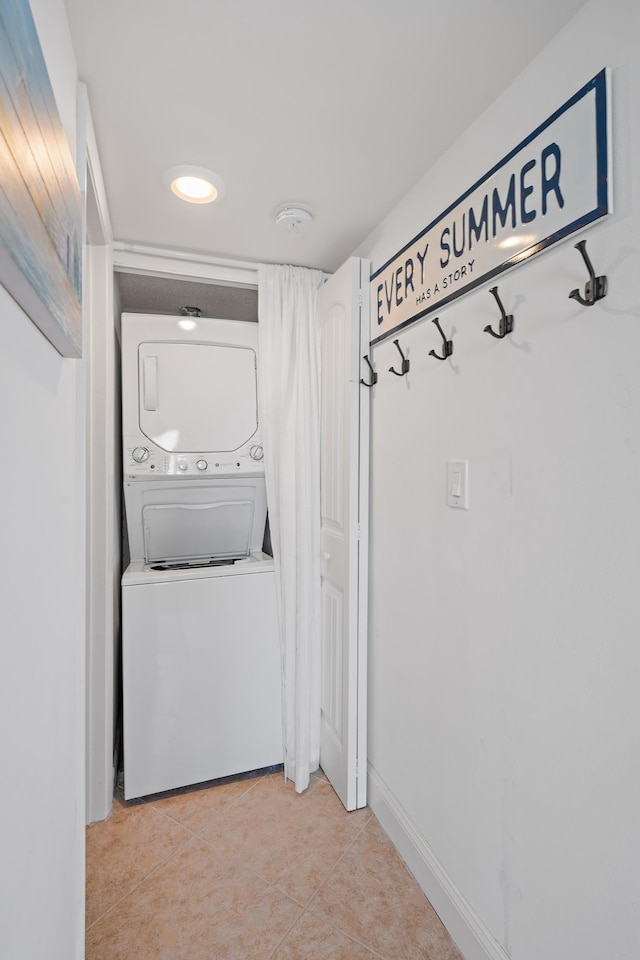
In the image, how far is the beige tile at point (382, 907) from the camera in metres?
1.38

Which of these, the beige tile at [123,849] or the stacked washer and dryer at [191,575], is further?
the stacked washer and dryer at [191,575]

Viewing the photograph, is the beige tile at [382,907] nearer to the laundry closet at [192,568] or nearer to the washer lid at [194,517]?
the laundry closet at [192,568]

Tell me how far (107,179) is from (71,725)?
64.8 inches

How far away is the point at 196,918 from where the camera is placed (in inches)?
58.2

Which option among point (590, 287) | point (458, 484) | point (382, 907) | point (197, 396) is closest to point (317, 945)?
point (382, 907)

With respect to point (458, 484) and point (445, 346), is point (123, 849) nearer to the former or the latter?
point (458, 484)

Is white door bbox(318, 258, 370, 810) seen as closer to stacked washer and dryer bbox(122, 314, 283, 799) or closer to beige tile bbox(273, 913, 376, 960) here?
stacked washer and dryer bbox(122, 314, 283, 799)

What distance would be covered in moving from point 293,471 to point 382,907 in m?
1.57

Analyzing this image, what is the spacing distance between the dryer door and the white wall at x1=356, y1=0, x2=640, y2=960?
2.98 feet

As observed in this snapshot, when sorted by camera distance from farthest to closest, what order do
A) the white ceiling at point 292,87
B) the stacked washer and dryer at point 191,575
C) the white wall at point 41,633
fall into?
1. the stacked washer and dryer at point 191,575
2. the white ceiling at point 292,87
3. the white wall at point 41,633

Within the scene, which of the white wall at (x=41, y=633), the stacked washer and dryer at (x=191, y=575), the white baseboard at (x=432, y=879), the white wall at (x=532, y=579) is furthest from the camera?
the stacked washer and dryer at (x=191, y=575)

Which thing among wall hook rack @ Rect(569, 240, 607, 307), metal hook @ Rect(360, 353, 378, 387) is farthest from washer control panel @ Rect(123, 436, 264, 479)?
wall hook rack @ Rect(569, 240, 607, 307)

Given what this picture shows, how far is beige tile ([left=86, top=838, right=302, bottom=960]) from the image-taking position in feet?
4.52

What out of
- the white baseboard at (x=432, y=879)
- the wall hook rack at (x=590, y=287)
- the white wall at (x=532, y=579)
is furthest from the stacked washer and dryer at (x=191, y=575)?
the wall hook rack at (x=590, y=287)
